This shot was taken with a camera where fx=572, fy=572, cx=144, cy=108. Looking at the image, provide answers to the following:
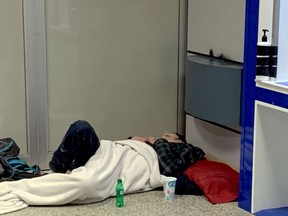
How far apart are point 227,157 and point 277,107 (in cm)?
78

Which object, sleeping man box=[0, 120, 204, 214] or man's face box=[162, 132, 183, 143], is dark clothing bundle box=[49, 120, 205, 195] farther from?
man's face box=[162, 132, 183, 143]

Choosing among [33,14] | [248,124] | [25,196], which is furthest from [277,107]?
[33,14]

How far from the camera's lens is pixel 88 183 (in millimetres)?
2611

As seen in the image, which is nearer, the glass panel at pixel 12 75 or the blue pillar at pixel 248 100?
the blue pillar at pixel 248 100

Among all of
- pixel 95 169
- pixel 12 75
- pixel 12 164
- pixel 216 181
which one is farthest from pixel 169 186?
pixel 12 75

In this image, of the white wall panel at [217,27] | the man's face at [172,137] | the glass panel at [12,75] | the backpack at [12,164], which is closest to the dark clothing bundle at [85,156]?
the backpack at [12,164]

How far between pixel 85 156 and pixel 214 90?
73 centimetres

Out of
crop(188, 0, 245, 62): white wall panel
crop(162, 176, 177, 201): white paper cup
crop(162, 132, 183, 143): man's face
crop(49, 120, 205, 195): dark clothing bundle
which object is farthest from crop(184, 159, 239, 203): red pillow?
crop(188, 0, 245, 62): white wall panel

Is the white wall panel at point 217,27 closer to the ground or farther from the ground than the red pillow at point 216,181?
farther from the ground

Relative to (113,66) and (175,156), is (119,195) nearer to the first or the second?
(175,156)

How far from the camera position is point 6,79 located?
323 cm

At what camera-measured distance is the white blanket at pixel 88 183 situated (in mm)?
2617

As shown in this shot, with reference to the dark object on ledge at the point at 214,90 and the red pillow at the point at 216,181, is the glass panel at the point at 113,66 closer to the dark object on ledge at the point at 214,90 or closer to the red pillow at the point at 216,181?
the dark object on ledge at the point at 214,90

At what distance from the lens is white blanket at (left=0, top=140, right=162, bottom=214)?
2.62 meters
